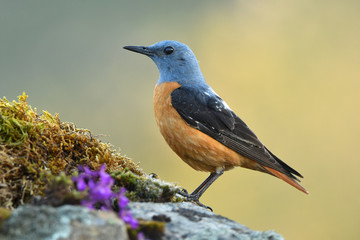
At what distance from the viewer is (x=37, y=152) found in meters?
3.44

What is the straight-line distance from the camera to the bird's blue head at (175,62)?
688 cm

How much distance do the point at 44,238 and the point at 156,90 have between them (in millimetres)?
4890

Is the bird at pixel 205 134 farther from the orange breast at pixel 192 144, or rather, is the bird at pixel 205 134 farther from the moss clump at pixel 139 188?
the moss clump at pixel 139 188

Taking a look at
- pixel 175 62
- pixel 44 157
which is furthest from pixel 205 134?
pixel 44 157

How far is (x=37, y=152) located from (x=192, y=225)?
1545mm

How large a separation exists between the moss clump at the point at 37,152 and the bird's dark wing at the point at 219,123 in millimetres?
1900

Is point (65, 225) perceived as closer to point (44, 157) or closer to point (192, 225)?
point (192, 225)

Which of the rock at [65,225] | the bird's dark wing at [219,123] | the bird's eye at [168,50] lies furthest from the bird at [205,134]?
the rock at [65,225]

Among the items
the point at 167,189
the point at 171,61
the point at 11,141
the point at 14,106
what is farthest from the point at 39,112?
the point at 171,61

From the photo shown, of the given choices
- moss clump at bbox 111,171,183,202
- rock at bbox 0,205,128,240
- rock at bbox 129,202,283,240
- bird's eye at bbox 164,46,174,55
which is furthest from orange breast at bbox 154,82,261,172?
rock at bbox 0,205,128,240

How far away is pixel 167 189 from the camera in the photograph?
3598 mm

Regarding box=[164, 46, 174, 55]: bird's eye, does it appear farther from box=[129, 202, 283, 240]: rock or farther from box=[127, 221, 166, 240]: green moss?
box=[127, 221, 166, 240]: green moss

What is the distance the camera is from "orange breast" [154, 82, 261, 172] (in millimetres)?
5785

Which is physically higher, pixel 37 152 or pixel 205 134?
pixel 205 134
